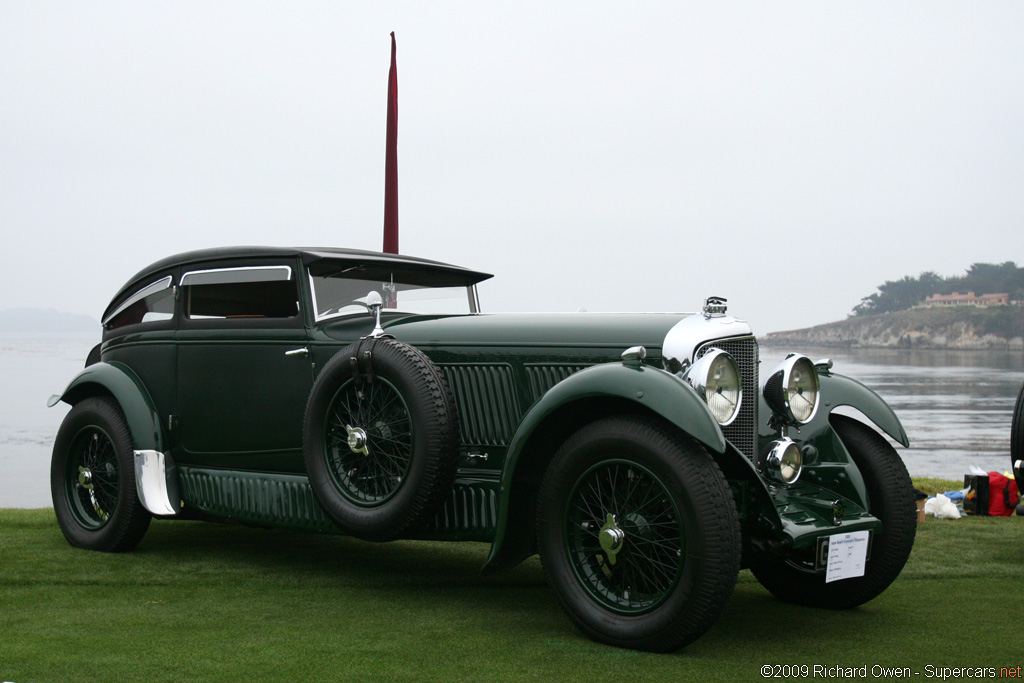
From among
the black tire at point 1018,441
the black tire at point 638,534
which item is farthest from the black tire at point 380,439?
the black tire at point 1018,441

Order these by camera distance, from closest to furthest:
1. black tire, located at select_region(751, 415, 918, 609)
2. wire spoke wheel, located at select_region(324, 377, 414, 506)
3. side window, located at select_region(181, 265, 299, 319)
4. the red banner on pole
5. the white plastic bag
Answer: black tire, located at select_region(751, 415, 918, 609), wire spoke wheel, located at select_region(324, 377, 414, 506), side window, located at select_region(181, 265, 299, 319), the white plastic bag, the red banner on pole

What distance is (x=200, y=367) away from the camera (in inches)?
218

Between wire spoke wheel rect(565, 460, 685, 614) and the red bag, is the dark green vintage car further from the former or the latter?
the red bag

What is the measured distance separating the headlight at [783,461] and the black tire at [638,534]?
0.79 metres

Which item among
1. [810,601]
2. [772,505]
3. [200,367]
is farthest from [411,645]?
[200,367]

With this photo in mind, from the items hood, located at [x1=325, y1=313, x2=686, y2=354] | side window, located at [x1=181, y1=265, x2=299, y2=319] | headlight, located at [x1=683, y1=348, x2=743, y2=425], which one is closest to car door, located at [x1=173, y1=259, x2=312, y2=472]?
side window, located at [x1=181, y1=265, x2=299, y2=319]

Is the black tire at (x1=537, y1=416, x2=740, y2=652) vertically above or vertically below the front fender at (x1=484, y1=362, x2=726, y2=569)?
below

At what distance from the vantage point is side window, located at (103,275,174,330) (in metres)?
5.88

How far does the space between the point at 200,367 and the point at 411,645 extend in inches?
101

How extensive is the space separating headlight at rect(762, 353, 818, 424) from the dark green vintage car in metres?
0.01

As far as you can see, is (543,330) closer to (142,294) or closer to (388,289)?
(388,289)

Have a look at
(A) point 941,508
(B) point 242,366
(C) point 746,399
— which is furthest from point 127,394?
(A) point 941,508

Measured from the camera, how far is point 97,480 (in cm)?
594

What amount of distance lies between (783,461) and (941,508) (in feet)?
11.3
